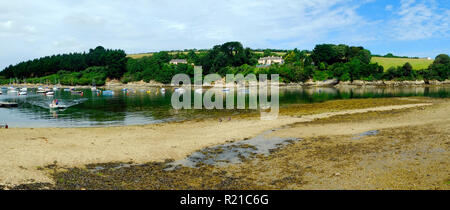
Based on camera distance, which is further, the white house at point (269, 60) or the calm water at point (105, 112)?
the white house at point (269, 60)

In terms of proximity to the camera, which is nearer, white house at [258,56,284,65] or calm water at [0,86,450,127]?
calm water at [0,86,450,127]

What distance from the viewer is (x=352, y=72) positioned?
149625 millimetres

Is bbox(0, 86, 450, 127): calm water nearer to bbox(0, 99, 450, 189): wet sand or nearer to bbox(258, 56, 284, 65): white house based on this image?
bbox(0, 99, 450, 189): wet sand

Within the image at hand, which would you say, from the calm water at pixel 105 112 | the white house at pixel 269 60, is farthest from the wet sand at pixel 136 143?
the white house at pixel 269 60

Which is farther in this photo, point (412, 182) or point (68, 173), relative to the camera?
point (68, 173)

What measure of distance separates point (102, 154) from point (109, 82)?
190m

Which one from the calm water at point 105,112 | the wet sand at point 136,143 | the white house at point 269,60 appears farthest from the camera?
the white house at point 269,60

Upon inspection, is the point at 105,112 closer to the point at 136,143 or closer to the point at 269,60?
the point at 136,143

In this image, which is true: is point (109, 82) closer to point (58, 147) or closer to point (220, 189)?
point (58, 147)

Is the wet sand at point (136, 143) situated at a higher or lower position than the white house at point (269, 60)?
lower

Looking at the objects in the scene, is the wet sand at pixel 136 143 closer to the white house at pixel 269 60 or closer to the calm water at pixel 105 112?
the calm water at pixel 105 112

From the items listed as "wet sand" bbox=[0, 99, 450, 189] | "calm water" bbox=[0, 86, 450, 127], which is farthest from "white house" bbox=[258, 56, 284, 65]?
"wet sand" bbox=[0, 99, 450, 189]

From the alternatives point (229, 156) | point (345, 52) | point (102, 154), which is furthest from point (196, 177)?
point (345, 52)

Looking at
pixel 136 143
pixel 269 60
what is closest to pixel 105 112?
pixel 136 143
